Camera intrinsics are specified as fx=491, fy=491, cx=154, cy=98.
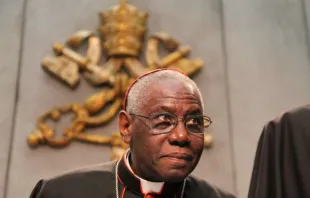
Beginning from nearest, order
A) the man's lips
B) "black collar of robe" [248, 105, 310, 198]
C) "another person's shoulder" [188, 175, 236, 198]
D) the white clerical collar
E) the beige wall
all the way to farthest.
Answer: "black collar of robe" [248, 105, 310, 198] → the man's lips → the white clerical collar → "another person's shoulder" [188, 175, 236, 198] → the beige wall

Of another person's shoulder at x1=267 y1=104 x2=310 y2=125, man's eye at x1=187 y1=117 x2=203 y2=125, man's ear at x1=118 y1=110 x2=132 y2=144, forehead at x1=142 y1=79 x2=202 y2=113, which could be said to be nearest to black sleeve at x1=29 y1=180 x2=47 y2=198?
man's ear at x1=118 y1=110 x2=132 y2=144

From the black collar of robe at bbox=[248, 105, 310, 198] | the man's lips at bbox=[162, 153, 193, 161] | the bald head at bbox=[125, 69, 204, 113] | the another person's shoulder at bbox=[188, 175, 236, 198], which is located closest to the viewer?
the black collar of robe at bbox=[248, 105, 310, 198]

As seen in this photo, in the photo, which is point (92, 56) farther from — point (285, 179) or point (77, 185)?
point (285, 179)

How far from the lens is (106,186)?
1.98 meters

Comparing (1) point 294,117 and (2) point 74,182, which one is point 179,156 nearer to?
(1) point 294,117

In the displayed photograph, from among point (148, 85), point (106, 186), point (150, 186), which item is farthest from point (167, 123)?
point (106, 186)

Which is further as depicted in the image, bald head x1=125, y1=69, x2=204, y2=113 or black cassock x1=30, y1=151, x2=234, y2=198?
black cassock x1=30, y1=151, x2=234, y2=198

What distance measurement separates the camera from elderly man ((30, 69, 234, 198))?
165 cm

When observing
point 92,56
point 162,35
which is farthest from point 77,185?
point 162,35

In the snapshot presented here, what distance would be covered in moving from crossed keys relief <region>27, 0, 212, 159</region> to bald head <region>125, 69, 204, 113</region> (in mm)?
1056

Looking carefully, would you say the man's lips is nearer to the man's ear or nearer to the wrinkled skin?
the wrinkled skin

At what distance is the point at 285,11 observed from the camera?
3.33 metres

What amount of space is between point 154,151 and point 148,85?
10.1 inches

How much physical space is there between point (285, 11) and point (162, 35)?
2.87 feet
